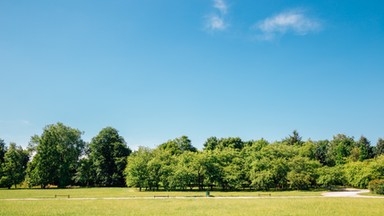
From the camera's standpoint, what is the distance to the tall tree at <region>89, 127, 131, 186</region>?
8106 centimetres

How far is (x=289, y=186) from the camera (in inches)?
2469

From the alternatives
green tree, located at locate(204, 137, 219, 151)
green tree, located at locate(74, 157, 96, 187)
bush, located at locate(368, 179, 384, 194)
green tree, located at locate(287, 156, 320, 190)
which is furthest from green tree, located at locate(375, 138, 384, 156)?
green tree, located at locate(74, 157, 96, 187)

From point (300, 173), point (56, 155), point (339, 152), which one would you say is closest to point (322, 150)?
point (339, 152)

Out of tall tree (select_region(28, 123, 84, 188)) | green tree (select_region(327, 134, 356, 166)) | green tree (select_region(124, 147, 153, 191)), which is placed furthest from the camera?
green tree (select_region(327, 134, 356, 166))

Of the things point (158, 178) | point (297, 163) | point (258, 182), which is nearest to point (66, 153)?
point (158, 178)

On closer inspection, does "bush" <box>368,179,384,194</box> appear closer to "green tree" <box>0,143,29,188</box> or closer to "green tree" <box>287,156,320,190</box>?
"green tree" <box>287,156,320,190</box>

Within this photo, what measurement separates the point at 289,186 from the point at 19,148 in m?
75.4

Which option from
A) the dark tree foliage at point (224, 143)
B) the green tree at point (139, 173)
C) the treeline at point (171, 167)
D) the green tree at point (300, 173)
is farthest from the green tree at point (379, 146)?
the green tree at point (139, 173)

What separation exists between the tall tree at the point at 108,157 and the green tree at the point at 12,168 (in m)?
18.3

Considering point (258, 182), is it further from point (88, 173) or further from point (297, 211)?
point (88, 173)

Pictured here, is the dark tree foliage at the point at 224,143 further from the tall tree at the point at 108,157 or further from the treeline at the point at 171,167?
the tall tree at the point at 108,157

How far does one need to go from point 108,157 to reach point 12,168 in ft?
79.1

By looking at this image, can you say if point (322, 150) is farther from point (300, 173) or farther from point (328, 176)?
point (300, 173)

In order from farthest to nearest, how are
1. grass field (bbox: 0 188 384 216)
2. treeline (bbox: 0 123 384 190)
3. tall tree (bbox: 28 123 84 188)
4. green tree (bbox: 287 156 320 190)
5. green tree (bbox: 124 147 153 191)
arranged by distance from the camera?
tall tree (bbox: 28 123 84 188), green tree (bbox: 124 147 153 191), treeline (bbox: 0 123 384 190), green tree (bbox: 287 156 320 190), grass field (bbox: 0 188 384 216)
